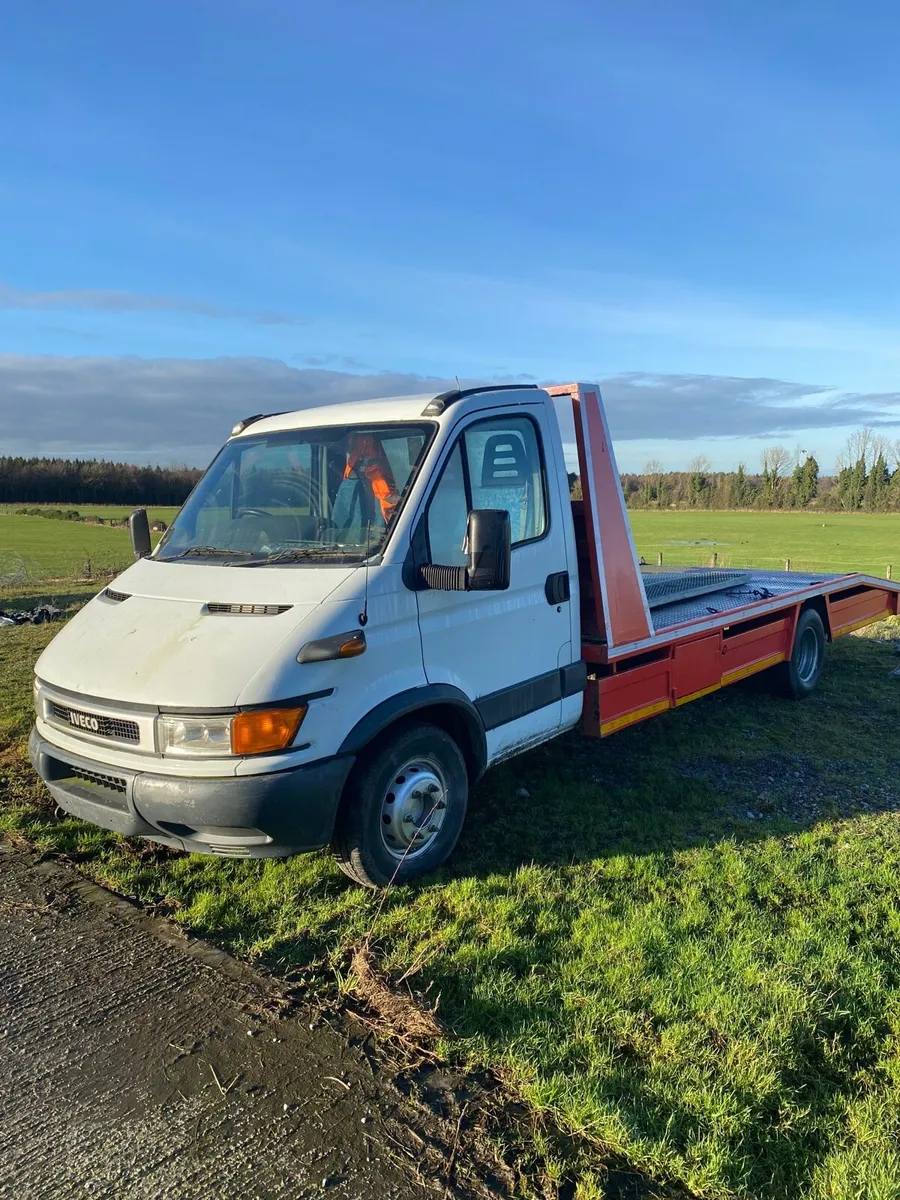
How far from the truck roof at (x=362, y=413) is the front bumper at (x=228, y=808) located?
1.94 m

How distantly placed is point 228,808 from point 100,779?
2.62ft

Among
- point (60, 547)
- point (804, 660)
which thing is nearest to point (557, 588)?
point (804, 660)

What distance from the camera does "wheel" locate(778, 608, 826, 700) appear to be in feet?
25.7

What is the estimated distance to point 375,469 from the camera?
4297mm

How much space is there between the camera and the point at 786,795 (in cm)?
554

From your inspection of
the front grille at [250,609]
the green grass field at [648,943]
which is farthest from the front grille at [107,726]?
the green grass field at [648,943]

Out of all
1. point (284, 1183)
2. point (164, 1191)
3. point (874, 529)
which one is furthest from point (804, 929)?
point (874, 529)

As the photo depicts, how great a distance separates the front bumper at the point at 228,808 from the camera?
341 centimetres

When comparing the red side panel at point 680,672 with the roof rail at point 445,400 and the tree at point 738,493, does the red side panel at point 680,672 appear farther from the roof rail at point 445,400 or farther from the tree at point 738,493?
the tree at point 738,493

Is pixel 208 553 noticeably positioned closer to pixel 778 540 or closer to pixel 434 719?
pixel 434 719

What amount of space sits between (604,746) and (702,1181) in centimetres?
420

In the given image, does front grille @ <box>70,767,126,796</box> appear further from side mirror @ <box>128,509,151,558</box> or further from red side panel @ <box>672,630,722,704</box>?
red side panel @ <box>672,630,722,704</box>

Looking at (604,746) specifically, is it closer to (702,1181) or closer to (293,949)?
(293,949)

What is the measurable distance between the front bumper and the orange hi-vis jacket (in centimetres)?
131
